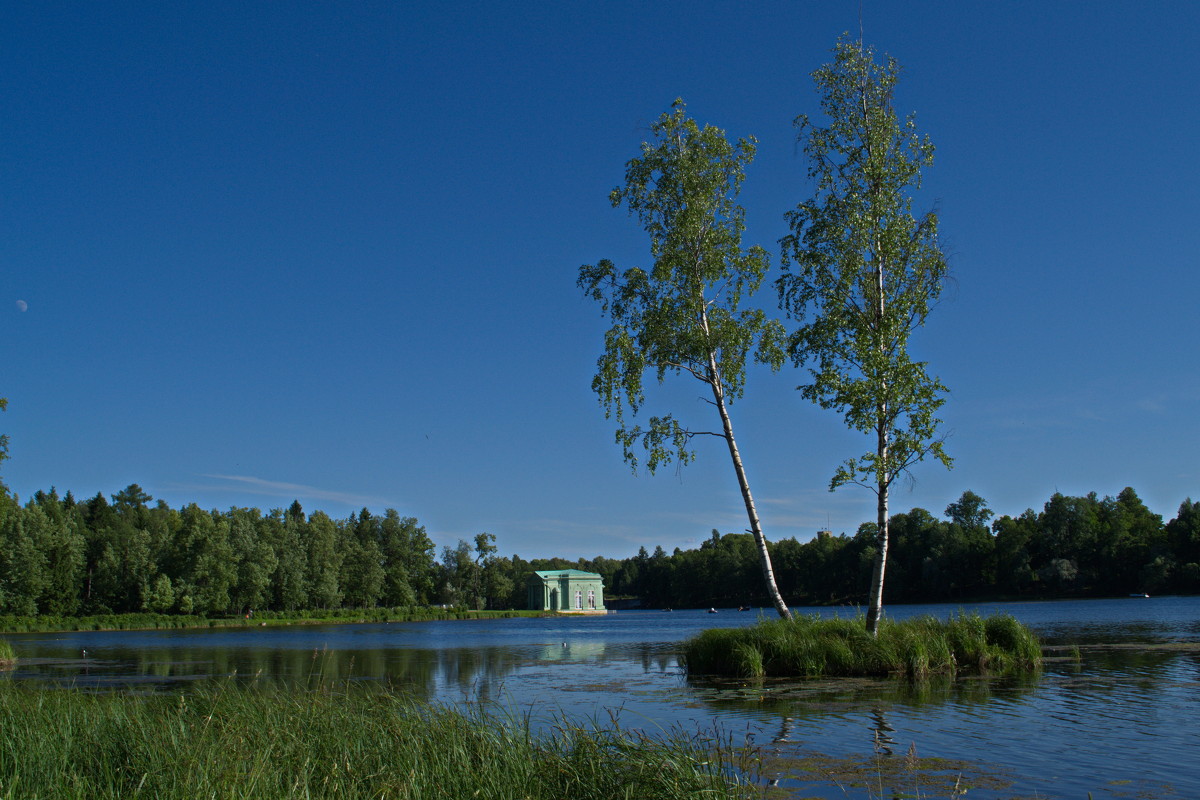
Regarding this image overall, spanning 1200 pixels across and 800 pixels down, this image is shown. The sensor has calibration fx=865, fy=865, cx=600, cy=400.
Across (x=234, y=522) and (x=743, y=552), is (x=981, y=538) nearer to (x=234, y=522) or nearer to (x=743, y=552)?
(x=743, y=552)

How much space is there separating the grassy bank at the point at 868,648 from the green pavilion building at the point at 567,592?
11877 cm

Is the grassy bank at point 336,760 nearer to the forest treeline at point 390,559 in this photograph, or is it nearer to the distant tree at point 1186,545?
the forest treeline at point 390,559

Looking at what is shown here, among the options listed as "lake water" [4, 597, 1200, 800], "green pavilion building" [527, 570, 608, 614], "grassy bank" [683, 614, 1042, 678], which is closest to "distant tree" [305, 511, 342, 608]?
"green pavilion building" [527, 570, 608, 614]

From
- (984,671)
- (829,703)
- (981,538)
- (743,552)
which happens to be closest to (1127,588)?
(981,538)

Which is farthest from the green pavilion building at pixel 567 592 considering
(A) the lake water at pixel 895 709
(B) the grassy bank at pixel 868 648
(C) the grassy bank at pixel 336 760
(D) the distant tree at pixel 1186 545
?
(C) the grassy bank at pixel 336 760

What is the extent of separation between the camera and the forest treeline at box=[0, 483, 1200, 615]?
8569 cm

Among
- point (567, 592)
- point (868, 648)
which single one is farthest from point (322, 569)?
point (868, 648)

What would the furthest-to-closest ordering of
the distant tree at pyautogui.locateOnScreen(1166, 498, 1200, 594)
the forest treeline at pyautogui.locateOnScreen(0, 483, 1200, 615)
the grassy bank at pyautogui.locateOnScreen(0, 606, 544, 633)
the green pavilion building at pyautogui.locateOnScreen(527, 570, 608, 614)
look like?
the green pavilion building at pyautogui.locateOnScreen(527, 570, 608, 614) → the distant tree at pyautogui.locateOnScreen(1166, 498, 1200, 594) → the forest treeline at pyautogui.locateOnScreen(0, 483, 1200, 615) → the grassy bank at pyautogui.locateOnScreen(0, 606, 544, 633)

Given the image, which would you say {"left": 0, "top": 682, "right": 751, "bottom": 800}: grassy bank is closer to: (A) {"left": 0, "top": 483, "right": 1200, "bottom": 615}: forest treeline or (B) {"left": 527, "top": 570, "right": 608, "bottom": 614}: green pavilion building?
(A) {"left": 0, "top": 483, "right": 1200, "bottom": 615}: forest treeline

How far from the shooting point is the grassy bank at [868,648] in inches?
870

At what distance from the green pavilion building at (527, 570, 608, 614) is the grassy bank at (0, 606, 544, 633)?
80.5 feet

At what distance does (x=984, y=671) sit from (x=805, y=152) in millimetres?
Answer: 15481

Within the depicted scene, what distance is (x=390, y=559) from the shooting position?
120812 mm

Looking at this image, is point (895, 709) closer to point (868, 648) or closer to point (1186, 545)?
point (868, 648)
